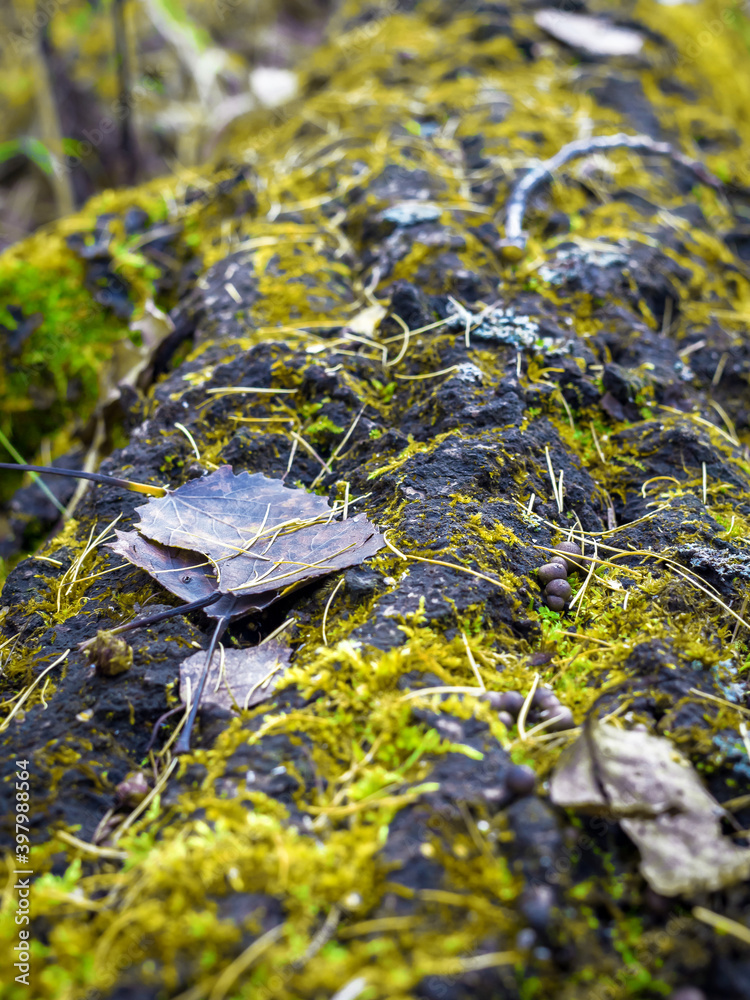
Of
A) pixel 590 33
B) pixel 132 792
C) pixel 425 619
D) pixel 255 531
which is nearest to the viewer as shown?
pixel 132 792

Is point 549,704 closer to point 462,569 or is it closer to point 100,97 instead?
point 462,569

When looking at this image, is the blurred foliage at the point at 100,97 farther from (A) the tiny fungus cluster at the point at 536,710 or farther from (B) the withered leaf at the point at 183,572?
(A) the tiny fungus cluster at the point at 536,710

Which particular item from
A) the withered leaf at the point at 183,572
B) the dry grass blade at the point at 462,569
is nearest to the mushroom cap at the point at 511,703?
the dry grass blade at the point at 462,569

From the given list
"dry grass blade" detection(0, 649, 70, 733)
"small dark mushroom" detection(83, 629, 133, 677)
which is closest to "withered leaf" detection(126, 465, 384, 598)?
"small dark mushroom" detection(83, 629, 133, 677)

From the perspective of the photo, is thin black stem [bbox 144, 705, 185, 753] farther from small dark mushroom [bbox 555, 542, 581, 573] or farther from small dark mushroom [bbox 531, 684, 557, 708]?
small dark mushroom [bbox 555, 542, 581, 573]

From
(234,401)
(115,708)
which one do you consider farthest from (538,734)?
(234,401)

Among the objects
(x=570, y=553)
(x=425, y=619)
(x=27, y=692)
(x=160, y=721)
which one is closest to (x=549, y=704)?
(x=425, y=619)
